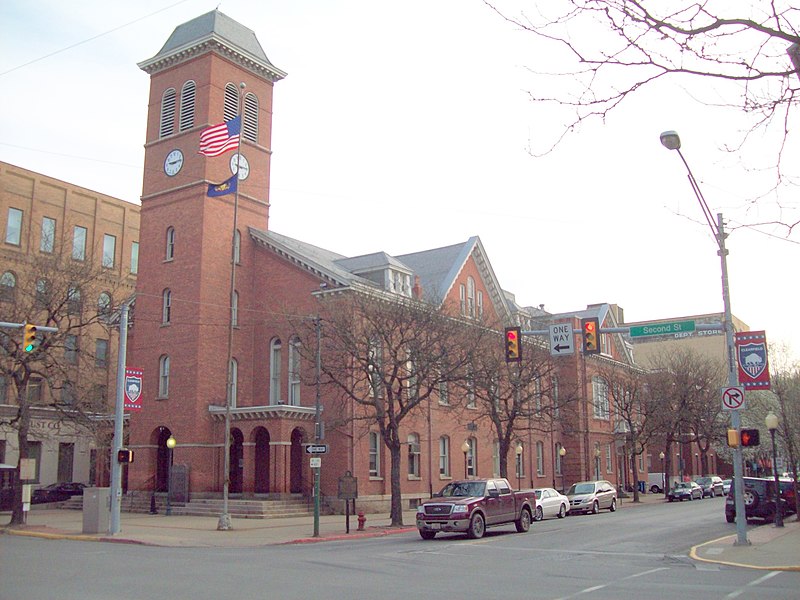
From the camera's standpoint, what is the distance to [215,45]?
42469 millimetres

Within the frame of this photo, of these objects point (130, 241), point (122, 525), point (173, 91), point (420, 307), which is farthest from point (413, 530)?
point (130, 241)

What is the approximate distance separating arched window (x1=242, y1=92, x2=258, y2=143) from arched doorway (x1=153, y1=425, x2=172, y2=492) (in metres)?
16.5

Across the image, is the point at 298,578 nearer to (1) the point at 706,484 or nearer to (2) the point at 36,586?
(2) the point at 36,586

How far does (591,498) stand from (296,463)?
584 inches

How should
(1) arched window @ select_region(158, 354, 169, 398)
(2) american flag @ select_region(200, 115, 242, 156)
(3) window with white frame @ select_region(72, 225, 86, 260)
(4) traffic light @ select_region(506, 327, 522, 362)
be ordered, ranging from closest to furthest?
(4) traffic light @ select_region(506, 327, 522, 362) → (2) american flag @ select_region(200, 115, 242, 156) → (1) arched window @ select_region(158, 354, 169, 398) → (3) window with white frame @ select_region(72, 225, 86, 260)

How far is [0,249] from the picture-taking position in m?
50.7

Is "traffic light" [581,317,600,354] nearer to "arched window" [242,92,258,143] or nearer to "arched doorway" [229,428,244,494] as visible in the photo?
"arched doorway" [229,428,244,494]

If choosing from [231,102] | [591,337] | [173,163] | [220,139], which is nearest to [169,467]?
[173,163]

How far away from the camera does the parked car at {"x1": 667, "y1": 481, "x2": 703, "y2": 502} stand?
181ft

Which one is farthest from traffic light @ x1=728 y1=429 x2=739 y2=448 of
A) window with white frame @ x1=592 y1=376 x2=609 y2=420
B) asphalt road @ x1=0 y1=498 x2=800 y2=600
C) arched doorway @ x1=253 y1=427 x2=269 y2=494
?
window with white frame @ x1=592 y1=376 x2=609 y2=420

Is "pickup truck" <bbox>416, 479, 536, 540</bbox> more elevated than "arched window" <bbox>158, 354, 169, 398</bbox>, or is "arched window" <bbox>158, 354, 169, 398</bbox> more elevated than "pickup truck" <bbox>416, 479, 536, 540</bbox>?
"arched window" <bbox>158, 354, 169, 398</bbox>

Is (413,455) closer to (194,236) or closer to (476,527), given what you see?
(194,236)

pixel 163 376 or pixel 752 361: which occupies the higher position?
pixel 163 376

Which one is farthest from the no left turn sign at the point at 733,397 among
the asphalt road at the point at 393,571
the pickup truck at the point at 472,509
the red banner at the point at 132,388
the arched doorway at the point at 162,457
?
the arched doorway at the point at 162,457
